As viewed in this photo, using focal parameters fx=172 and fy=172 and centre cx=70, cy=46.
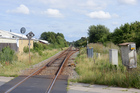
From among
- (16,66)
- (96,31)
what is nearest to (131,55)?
(16,66)

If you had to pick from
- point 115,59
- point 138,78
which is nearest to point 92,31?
point 115,59

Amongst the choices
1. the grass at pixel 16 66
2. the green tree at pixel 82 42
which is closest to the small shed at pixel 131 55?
the grass at pixel 16 66

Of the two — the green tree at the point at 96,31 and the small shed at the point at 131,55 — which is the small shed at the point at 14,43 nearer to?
the small shed at the point at 131,55

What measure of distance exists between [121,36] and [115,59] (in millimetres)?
15435

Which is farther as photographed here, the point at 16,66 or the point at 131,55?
the point at 16,66

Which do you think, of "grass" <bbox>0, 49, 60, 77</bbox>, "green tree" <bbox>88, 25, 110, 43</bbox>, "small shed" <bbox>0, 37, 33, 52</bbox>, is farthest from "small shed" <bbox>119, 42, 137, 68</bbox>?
"green tree" <bbox>88, 25, 110, 43</bbox>

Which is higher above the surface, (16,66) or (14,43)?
(14,43)

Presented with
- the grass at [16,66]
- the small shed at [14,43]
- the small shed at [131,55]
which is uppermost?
the small shed at [14,43]

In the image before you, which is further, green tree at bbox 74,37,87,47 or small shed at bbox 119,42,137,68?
green tree at bbox 74,37,87,47

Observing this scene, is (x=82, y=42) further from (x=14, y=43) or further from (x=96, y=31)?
(x=14, y=43)

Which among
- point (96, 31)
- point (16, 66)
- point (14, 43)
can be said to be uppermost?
point (96, 31)

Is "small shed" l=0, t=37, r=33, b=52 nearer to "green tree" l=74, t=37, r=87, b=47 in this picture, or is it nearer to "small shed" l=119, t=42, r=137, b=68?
"small shed" l=119, t=42, r=137, b=68

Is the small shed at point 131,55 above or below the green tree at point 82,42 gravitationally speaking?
below

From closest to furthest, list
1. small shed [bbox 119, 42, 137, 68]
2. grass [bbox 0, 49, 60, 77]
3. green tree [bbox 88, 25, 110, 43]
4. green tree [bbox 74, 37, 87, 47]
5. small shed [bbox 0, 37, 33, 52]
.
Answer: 1. small shed [bbox 119, 42, 137, 68]
2. grass [bbox 0, 49, 60, 77]
3. small shed [bbox 0, 37, 33, 52]
4. green tree [bbox 88, 25, 110, 43]
5. green tree [bbox 74, 37, 87, 47]
